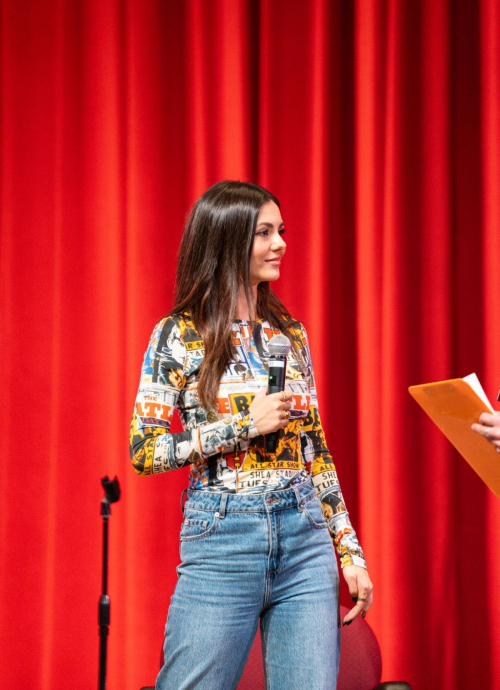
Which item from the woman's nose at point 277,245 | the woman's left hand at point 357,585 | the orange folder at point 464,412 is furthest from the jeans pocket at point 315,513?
the woman's nose at point 277,245

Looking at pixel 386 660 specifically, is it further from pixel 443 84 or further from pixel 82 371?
pixel 443 84

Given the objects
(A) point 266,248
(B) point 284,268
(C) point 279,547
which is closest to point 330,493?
(C) point 279,547

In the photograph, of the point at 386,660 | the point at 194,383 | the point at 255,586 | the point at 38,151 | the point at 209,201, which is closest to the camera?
the point at 255,586

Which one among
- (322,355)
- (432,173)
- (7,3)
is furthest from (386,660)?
(7,3)

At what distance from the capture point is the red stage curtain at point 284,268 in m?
2.55

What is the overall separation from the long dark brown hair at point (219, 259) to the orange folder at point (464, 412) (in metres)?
0.36

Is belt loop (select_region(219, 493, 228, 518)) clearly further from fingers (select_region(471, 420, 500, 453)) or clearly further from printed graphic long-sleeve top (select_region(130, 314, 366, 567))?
fingers (select_region(471, 420, 500, 453))

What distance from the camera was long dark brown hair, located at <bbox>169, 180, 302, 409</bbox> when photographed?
159 centimetres

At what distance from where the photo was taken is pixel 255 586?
4.47 feet

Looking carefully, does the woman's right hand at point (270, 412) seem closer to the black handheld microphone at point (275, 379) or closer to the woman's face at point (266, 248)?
the black handheld microphone at point (275, 379)

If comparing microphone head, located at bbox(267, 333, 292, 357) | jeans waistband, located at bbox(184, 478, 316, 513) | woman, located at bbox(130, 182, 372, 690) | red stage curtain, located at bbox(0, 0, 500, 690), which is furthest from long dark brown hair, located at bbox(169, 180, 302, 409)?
red stage curtain, located at bbox(0, 0, 500, 690)

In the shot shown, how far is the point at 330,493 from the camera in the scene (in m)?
1.58

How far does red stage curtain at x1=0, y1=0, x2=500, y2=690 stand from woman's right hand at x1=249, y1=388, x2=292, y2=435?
3.94ft

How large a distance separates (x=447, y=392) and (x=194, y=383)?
0.52 meters
